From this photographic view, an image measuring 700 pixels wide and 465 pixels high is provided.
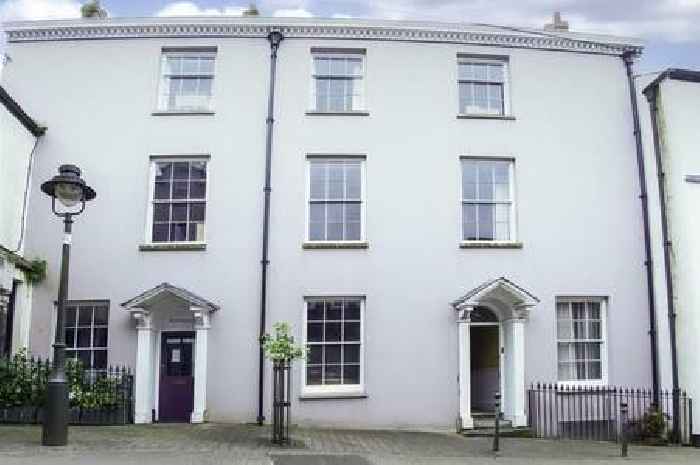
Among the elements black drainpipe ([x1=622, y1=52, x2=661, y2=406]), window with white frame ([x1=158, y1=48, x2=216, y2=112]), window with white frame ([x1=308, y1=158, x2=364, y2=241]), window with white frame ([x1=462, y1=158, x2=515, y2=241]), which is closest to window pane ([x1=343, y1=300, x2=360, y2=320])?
window with white frame ([x1=308, y1=158, x2=364, y2=241])

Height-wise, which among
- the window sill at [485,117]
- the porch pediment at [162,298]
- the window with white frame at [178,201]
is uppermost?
the window sill at [485,117]

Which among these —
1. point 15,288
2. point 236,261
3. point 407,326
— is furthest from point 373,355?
point 15,288

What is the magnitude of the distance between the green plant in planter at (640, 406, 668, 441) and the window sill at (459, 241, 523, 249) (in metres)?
4.62

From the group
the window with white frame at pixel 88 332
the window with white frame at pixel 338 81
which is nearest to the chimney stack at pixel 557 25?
the window with white frame at pixel 338 81

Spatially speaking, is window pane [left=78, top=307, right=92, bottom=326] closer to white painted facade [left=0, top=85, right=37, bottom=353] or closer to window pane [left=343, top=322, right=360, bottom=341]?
white painted facade [left=0, top=85, right=37, bottom=353]

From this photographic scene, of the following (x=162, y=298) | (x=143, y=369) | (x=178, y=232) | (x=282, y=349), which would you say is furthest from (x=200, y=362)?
(x=282, y=349)

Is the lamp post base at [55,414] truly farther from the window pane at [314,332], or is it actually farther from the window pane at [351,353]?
the window pane at [351,353]

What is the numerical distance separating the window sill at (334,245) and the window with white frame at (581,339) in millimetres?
4829

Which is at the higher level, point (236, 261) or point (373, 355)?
point (236, 261)

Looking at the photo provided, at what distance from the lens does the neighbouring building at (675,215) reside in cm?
1722

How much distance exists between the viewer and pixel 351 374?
56.0 feet

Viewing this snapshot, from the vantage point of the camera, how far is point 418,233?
1755 cm

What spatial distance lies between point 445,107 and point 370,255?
4.02 m

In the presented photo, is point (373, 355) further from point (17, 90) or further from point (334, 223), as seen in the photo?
point (17, 90)
